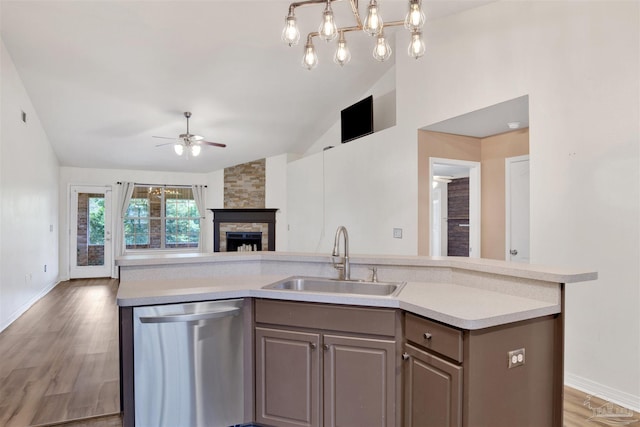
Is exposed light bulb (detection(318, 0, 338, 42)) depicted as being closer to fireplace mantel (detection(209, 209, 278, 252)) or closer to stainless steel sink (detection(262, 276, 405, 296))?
stainless steel sink (detection(262, 276, 405, 296))

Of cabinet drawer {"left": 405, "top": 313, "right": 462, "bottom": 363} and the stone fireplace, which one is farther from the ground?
the stone fireplace

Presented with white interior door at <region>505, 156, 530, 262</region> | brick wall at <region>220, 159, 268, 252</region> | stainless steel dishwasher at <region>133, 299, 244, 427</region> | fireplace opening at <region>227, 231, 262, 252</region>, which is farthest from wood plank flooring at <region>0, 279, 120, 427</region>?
white interior door at <region>505, 156, 530, 262</region>

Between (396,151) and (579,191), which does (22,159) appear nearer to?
(396,151)

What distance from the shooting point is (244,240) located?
27.6 feet

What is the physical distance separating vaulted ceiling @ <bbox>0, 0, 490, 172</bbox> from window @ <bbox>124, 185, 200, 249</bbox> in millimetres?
1380

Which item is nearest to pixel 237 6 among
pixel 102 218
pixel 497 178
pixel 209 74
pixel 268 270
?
pixel 209 74

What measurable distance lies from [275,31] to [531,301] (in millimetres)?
3461

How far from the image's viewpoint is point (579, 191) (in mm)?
2750

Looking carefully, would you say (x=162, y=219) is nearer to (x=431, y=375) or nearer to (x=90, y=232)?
(x=90, y=232)

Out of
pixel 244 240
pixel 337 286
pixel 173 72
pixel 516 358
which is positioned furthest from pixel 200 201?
pixel 516 358

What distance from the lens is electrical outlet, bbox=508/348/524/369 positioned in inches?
62.9

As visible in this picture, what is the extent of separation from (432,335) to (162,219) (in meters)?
8.02

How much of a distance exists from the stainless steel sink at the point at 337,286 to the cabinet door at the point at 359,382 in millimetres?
407

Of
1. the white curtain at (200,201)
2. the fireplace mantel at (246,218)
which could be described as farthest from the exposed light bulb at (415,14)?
the white curtain at (200,201)
